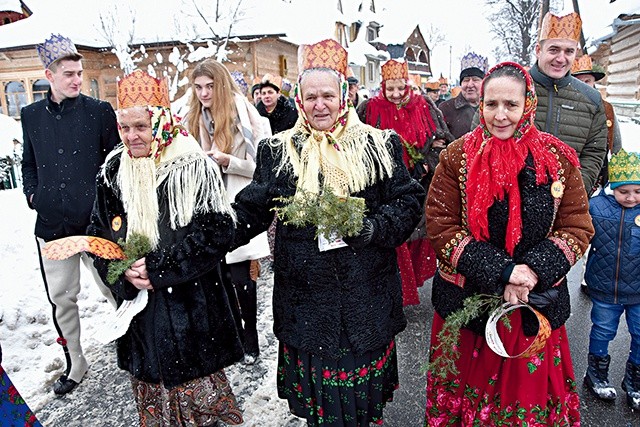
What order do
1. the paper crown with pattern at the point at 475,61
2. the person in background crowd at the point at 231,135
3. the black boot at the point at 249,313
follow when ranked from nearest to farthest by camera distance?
the person in background crowd at the point at 231,135 → the black boot at the point at 249,313 → the paper crown with pattern at the point at 475,61

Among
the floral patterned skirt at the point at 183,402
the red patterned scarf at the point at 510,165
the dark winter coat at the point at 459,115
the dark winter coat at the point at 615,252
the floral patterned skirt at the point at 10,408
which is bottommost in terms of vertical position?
the floral patterned skirt at the point at 183,402

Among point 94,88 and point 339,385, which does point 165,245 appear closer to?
point 339,385

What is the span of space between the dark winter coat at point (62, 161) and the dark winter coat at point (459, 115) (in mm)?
3856

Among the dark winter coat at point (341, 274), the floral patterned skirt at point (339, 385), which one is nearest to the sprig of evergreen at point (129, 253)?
the dark winter coat at point (341, 274)

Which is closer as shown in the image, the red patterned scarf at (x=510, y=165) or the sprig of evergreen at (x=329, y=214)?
the sprig of evergreen at (x=329, y=214)

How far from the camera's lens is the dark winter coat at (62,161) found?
11.7ft

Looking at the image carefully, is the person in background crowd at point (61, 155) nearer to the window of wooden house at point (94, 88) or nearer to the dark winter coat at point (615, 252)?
the dark winter coat at point (615, 252)

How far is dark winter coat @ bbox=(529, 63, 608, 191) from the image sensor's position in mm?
3357

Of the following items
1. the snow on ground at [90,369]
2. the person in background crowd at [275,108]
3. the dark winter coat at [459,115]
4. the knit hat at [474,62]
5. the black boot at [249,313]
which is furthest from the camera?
A: the knit hat at [474,62]

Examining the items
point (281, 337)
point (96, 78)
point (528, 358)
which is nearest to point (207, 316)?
point (281, 337)

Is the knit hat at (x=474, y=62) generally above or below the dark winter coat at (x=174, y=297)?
above

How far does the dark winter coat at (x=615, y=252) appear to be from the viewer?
315 cm

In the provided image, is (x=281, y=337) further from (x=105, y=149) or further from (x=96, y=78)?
(x=96, y=78)

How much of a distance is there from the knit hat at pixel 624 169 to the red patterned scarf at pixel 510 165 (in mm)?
1017
